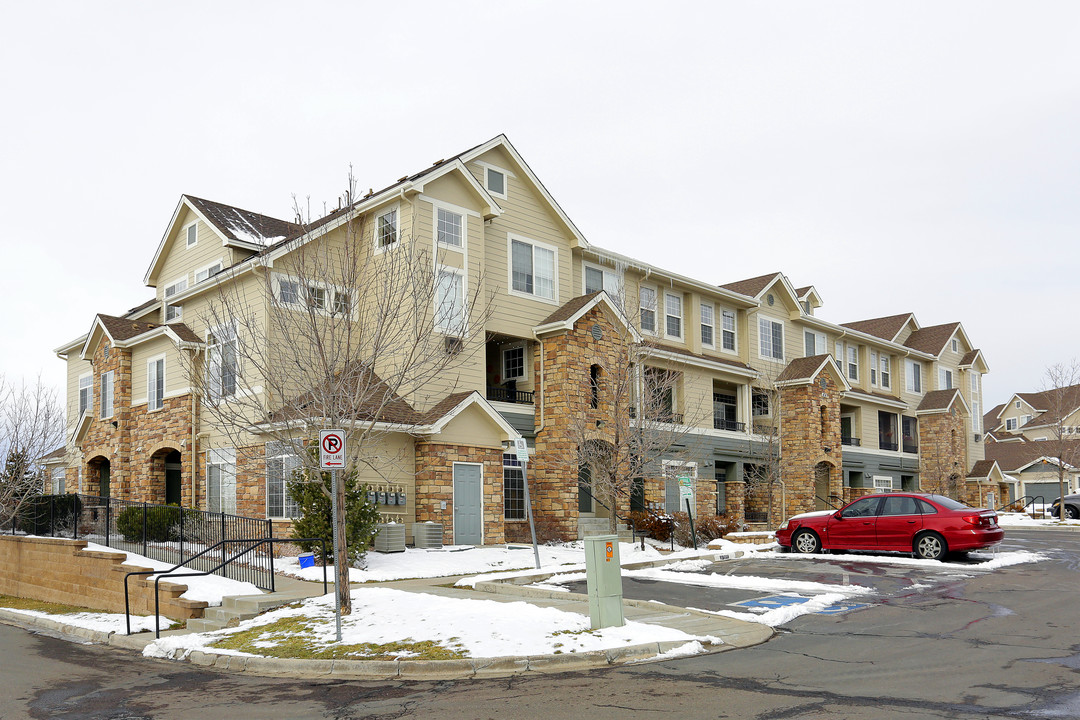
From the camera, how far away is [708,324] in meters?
36.0

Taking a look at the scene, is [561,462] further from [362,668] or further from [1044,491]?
[1044,491]

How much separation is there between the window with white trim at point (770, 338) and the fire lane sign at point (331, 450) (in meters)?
29.2

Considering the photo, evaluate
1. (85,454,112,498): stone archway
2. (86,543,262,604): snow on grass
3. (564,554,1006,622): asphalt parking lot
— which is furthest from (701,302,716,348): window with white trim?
(86,543,262,604): snow on grass

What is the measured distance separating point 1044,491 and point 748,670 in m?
66.0

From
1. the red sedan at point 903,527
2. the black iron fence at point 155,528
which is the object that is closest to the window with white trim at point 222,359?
the black iron fence at point 155,528

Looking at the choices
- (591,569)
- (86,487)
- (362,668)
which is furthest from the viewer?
(86,487)

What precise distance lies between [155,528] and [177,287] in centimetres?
1168

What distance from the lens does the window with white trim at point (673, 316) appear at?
33.9 meters

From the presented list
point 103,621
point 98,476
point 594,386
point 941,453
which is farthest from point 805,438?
point 103,621

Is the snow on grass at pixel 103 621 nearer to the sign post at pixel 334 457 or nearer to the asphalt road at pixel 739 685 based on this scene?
the asphalt road at pixel 739 685

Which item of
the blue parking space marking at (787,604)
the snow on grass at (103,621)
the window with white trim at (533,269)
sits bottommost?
the snow on grass at (103,621)

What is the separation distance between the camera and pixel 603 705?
8188mm

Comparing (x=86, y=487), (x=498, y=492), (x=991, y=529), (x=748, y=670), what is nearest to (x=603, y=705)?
(x=748, y=670)

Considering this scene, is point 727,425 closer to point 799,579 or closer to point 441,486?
point 441,486
